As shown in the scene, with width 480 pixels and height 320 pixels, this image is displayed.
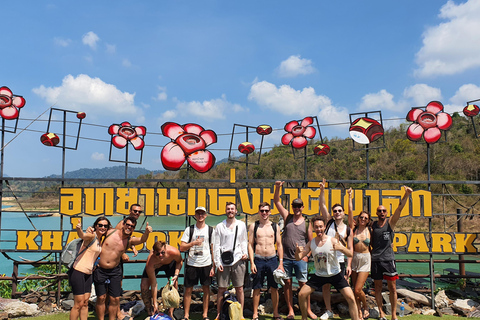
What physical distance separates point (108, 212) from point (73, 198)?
82cm

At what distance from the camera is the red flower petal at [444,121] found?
8.25 metres

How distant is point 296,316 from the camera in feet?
21.6

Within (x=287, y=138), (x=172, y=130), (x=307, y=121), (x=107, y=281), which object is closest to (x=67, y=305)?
(x=107, y=281)

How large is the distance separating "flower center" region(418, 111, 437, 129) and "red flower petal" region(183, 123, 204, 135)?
196 inches

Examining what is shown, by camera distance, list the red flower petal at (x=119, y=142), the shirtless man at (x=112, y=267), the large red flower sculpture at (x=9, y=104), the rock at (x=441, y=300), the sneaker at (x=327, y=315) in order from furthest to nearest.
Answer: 1. the red flower petal at (x=119, y=142)
2. the large red flower sculpture at (x=9, y=104)
3. the rock at (x=441, y=300)
4. the sneaker at (x=327, y=315)
5. the shirtless man at (x=112, y=267)

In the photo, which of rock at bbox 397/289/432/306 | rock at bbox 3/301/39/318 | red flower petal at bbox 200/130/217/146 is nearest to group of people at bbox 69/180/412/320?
rock at bbox 397/289/432/306

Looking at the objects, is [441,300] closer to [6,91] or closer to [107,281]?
[107,281]

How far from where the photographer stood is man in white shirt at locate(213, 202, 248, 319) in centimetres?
575

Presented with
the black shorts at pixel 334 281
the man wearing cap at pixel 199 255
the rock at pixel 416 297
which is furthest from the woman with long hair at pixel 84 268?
the rock at pixel 416 297

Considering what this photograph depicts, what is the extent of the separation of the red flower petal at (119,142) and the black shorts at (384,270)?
19.5 ft

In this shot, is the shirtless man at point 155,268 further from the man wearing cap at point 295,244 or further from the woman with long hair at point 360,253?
the woman with long hair at point 360,253

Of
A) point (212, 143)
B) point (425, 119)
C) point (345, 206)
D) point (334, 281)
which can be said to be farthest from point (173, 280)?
point (425, 119)

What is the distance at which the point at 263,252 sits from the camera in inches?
234

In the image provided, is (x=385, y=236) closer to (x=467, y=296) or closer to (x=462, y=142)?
(x=467, y=296)
